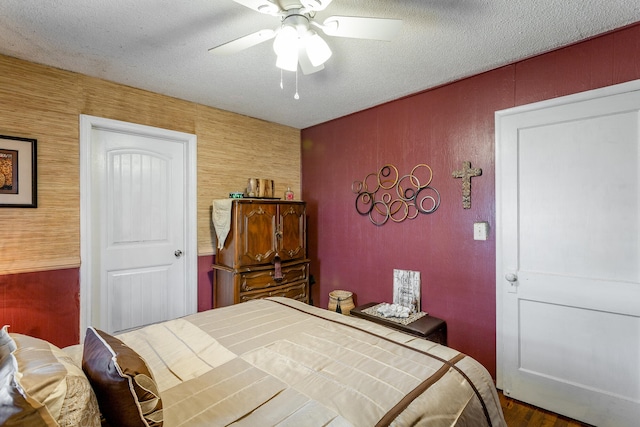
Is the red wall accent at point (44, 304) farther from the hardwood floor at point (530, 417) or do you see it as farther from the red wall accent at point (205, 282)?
the hardwood floor at point (530, 417)

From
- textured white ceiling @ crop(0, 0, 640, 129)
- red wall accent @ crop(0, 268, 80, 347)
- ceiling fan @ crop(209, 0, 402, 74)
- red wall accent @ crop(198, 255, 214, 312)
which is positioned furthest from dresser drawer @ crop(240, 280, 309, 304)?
ceiling fan @ crop(209, 0, 402, 74)

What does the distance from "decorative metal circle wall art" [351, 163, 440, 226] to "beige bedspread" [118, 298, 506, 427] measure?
4.68 ft

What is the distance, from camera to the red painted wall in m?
2.11

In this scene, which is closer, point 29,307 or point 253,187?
point 29,307

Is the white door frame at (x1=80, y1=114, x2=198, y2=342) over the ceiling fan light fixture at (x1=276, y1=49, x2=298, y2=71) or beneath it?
beneath

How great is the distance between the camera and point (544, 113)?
217 centimetres

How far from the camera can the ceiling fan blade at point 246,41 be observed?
158 centimetres

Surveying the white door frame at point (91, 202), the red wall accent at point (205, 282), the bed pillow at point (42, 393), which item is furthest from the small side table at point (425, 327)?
the bed pillow at point (42, 393)

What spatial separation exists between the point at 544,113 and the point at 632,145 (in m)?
0.52

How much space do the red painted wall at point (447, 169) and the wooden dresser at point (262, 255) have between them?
1.57 ft

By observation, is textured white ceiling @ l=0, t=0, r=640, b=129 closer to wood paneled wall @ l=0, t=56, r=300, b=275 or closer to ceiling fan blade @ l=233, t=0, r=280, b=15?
wood paneled wall @ l=0, t=56, r=300, b=275

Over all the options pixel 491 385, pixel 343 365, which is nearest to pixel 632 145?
pixel 491 385

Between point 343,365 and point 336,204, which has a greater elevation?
point 336,204

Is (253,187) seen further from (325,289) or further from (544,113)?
(544,113)
